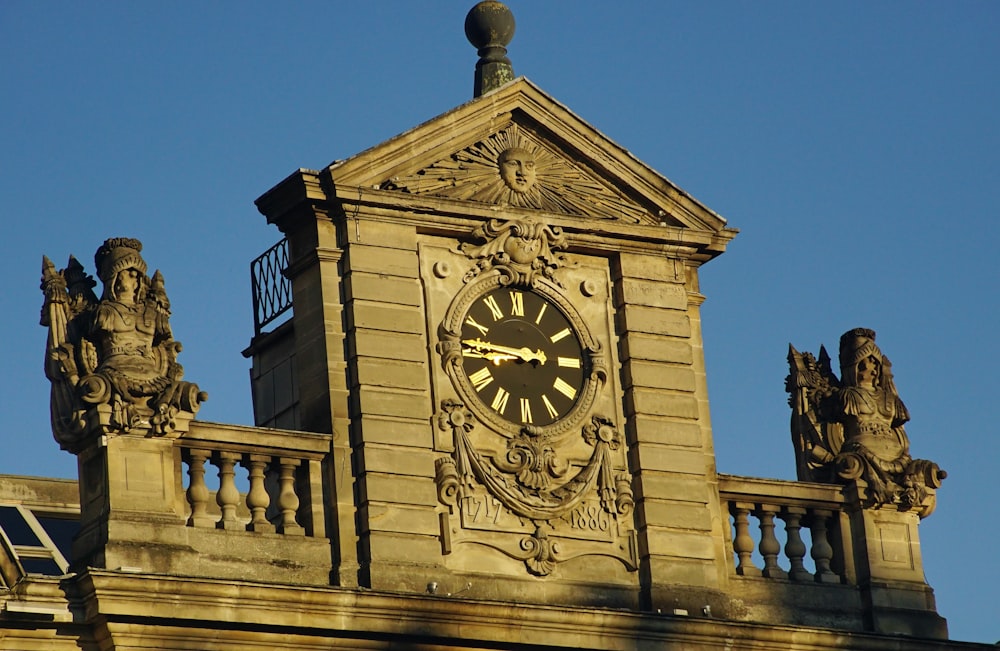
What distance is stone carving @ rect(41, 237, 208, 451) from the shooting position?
2772 centimetres

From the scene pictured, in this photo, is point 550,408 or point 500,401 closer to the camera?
point 500,401

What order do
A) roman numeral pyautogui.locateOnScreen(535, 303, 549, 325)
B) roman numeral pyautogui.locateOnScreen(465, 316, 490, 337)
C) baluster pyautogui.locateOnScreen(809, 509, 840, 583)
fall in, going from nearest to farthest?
roman numeral pyautogui.locateOnScreen(465, 316, 490, 337) → roman numeral pyautogui.locateOnScreen(535, 303, 549, 325) → baluster pyautogui.locateOnScreen(809, 509, 840, 583)

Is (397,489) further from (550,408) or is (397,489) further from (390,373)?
(550,408)

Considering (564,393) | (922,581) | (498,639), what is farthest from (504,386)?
(922,581)

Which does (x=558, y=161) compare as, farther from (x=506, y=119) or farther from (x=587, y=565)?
(x=587, y=565)

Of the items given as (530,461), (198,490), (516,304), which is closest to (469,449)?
(530,461)

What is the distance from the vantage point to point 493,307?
3017cm

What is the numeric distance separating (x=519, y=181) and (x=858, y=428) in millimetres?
4071

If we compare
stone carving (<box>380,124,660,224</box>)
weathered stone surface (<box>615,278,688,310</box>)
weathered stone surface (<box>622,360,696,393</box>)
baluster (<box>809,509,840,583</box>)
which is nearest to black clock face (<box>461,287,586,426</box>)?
weathered stone surface (<box>622,360,696,393</box>)

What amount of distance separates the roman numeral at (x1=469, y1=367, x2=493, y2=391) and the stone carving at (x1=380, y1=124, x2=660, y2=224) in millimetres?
1645

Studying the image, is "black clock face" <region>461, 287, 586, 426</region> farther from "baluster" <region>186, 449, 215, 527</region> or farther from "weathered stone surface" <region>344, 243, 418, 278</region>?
"baluster" <region>186, 449, 215, 527</region>

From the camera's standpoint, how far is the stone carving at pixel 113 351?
27719 mm

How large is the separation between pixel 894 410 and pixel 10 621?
9.17m

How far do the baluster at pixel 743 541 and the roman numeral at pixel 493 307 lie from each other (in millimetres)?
2914
